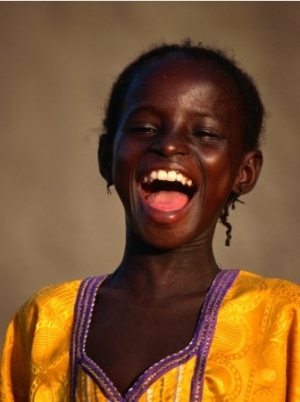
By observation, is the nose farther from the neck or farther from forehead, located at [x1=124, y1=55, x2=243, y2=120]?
the neck

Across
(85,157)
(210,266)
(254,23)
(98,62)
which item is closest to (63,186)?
(85,157)

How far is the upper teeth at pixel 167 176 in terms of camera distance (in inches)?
101

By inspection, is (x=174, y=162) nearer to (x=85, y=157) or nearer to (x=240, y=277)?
(x=240, y=277)

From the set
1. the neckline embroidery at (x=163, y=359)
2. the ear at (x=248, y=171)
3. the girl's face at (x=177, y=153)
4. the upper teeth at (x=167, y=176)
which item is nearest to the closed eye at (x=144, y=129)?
the girl's face at (x=177, y=153)

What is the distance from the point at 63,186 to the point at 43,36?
652 millimetres

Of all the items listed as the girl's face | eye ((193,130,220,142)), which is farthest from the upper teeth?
eye ((193,130,220,142))

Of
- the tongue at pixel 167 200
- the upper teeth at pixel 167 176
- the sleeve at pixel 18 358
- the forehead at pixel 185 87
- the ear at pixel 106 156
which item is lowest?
the sleeve at pixel 18 358

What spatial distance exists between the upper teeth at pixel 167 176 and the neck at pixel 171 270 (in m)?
0.17

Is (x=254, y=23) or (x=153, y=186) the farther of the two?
(x=254, y=23)

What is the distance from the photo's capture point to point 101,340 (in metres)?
2.63

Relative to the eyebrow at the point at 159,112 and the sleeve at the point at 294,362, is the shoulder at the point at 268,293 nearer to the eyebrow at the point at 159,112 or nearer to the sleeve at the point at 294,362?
the sleeve at the point at 294,362

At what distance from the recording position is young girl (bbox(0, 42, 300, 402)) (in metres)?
2.51

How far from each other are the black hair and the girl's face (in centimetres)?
3

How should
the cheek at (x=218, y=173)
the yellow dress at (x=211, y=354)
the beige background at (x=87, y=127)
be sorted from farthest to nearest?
1. the beige background at (x=87, y=127)
2. the cheek at (x=218, y=173)
3. the yellow dress at (x=211, y=354)
